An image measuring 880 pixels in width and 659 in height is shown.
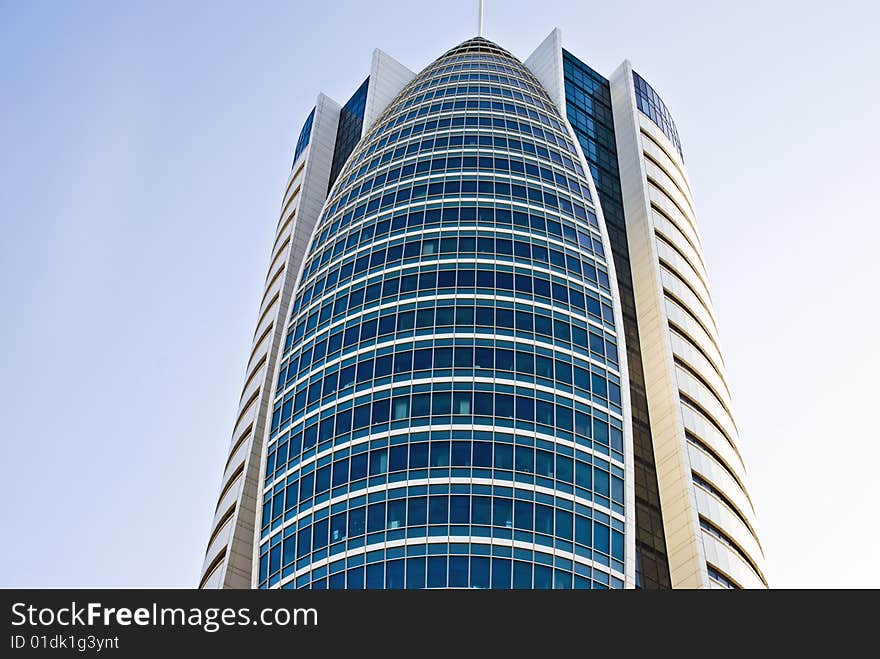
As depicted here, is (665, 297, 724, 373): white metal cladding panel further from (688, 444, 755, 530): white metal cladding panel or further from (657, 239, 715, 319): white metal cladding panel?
(688, 444, 755, 530): white metal cladding panel

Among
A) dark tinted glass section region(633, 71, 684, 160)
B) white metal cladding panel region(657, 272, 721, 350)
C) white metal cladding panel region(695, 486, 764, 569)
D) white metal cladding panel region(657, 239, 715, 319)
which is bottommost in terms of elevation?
white metal cladding panel region(695, 486, 764, 569)

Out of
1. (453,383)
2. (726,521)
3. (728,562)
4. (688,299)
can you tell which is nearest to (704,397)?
(688,299)

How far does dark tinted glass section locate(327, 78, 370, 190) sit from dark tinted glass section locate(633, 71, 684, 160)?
88.1ft

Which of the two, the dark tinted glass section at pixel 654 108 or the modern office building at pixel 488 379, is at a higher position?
the dark tinted glass section at pixel 654 108

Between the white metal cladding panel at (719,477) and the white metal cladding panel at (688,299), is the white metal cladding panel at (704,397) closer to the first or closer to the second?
the white metal cladding panel at (719,477)

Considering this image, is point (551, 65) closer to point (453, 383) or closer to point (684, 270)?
point (684, 270)

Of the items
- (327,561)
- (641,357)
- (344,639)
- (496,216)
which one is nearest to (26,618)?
(344,639)

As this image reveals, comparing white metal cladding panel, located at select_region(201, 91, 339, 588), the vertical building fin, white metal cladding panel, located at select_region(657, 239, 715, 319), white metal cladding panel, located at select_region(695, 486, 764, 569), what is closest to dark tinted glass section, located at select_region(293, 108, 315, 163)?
white metal cladding panel, located at select_region(201, 91, 339, 588)

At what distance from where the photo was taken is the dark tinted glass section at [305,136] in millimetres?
121938

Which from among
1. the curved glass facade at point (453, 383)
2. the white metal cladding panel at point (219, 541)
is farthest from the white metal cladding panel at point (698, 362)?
the white metal cladding panel at point (219, 541)

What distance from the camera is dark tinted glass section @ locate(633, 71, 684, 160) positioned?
114188mm

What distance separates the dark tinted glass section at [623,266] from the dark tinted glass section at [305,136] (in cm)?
2715

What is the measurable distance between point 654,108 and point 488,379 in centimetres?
5061

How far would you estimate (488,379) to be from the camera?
250 feet
